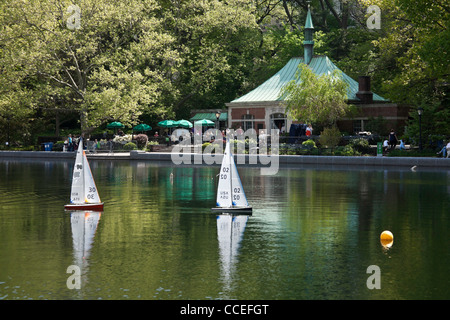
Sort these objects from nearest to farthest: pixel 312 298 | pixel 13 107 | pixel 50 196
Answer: pixel 312 298 < pixel 50 196 < pixel 13 107

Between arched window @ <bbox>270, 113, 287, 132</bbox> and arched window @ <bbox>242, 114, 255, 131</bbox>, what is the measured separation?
1963 millimetres

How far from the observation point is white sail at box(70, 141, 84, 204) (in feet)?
66.4

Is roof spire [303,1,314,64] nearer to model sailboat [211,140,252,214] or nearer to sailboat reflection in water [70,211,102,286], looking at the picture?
model sailboat [211,140,252,214]

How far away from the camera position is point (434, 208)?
20.9m

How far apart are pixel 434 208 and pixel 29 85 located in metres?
55.1

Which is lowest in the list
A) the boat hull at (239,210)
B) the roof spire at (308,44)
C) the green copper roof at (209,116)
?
the boat hull at (239,210)

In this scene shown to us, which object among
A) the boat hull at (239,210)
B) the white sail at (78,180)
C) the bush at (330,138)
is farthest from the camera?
the bush at (330,138)

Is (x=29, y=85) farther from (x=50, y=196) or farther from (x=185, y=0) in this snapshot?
(x=50, y=196)

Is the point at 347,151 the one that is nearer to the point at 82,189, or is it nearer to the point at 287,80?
the point at 287,80

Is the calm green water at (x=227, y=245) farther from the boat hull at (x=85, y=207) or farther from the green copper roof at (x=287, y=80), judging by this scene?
the green copper roof at (x=287, y=80)

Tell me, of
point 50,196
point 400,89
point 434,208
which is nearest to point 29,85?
point 400,89

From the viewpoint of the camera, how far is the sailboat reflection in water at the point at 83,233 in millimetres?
12961

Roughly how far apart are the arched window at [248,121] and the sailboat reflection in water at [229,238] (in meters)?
47.2

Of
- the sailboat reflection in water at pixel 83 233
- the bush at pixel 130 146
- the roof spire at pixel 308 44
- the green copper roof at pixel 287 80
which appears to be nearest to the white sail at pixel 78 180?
the sailboat reflection in water at pixel 83 233
